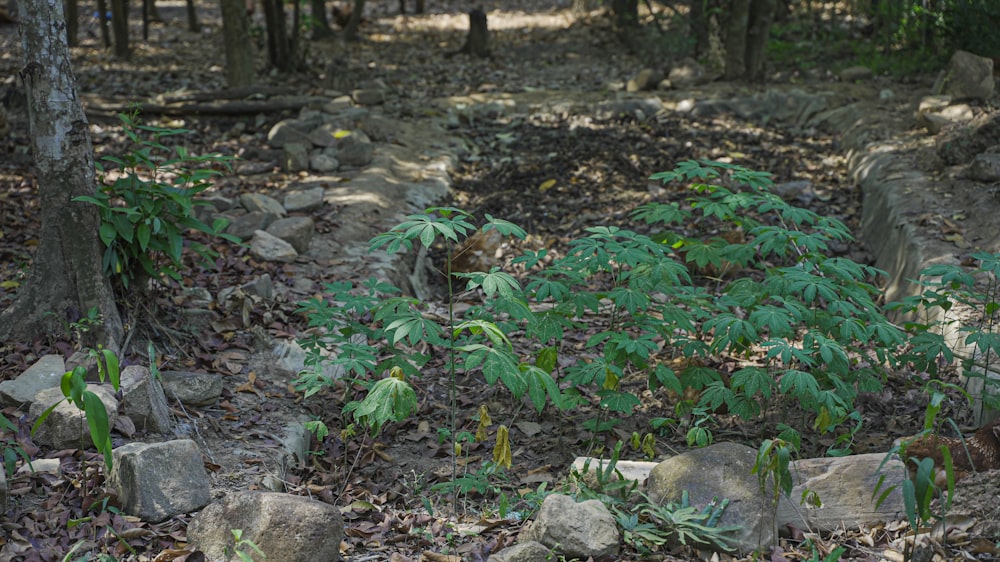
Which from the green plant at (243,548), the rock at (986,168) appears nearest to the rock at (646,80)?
the rock at (986,168)

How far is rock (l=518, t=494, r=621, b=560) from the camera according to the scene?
300 centimetres

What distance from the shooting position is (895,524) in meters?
3.21

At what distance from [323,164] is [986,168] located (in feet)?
18.5

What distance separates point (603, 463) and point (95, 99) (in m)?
8.24

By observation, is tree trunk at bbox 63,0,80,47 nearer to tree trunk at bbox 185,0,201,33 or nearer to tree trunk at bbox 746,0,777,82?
tree trunk at bbox 185,0,201,33

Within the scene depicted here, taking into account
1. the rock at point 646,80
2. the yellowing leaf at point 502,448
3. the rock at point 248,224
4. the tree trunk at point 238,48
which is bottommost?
the yellowing leaf at point 502,448

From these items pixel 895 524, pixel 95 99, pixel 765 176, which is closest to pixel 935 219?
pixel 765 176

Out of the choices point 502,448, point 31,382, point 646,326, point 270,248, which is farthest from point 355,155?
point 502,448

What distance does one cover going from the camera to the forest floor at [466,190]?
140 inches

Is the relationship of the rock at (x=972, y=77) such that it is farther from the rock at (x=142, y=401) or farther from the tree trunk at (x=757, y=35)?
the rock at (x=142, y=401)

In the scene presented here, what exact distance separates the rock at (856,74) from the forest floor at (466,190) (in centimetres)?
29

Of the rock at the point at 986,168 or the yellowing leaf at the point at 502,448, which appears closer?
the yellowing leaf at the point at 502,448

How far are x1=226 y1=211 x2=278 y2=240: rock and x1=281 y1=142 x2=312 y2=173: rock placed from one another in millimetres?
1792

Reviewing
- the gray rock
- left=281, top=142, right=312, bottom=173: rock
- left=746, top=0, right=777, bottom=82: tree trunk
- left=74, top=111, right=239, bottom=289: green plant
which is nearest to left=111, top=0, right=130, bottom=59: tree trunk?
left=281, top=142, right=312, bottom=173: rock
